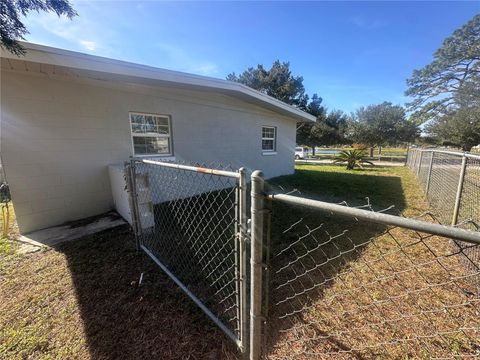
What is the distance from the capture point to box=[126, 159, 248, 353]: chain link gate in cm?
148

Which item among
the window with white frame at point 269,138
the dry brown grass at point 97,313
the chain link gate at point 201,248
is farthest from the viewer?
the window with white frame at point 269,138

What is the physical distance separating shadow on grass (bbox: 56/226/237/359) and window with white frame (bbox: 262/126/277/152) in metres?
7.12

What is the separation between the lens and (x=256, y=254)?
1270 millimetres

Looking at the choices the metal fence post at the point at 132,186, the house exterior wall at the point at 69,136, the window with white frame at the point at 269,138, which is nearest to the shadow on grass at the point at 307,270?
the metal fence post at the point at 132,186

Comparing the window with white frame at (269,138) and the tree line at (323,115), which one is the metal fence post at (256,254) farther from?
the tree line at (323,115)

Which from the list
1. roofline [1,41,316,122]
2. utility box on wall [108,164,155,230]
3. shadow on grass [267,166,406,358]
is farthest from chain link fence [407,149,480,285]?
roofline [1,41,316,122]

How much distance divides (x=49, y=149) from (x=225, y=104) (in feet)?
15.3

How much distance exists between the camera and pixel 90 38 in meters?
4.04

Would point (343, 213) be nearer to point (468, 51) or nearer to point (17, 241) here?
point (17, 241)

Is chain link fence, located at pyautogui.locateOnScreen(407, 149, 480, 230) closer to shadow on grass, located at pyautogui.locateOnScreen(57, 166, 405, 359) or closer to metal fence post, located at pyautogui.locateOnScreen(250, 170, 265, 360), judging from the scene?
shadow on grass, located at pyautogui.locateOnScreen(57, 166, 405, 359)

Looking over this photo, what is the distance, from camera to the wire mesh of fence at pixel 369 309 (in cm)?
164

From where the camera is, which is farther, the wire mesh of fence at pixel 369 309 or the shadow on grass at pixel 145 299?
the shadow on grass at pixel 145 299

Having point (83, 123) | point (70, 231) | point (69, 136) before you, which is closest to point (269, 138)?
point (83, 123)

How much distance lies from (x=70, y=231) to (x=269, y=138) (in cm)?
752
